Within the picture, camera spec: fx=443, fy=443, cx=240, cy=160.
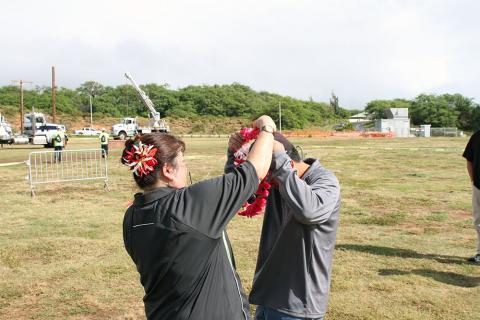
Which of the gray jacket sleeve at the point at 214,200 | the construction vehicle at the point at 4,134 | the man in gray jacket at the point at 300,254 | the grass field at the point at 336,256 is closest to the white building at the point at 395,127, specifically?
the construction vehicle at the point at 4,134

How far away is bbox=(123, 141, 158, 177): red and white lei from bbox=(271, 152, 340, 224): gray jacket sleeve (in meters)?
0.55

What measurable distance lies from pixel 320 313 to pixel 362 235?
546 centimetres

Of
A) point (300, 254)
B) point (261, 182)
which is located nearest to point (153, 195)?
point (261, 182)

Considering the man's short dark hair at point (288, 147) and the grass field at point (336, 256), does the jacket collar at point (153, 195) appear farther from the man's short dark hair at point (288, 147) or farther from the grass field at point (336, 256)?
the grass field at point (336, 256)

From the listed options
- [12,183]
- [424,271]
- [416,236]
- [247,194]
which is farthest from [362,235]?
[12,183]

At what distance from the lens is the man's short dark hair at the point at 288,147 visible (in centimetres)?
213

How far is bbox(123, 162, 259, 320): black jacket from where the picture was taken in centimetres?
176

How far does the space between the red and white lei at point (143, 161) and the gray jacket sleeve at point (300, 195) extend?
0.55 metres

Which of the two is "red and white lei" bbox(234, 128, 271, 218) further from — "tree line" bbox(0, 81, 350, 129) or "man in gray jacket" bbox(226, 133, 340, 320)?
"tree line" bbox(0, 81, 350, 129)

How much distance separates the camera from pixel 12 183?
1402 centimetres

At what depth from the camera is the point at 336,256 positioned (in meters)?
6.34

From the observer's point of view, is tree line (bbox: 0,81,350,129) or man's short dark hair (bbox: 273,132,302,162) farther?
tree line (bbox: 0,81,350,129)

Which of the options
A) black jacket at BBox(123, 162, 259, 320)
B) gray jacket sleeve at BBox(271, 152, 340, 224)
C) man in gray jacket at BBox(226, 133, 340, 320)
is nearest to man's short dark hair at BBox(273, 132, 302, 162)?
man in gray jacket at BBox(226, 133, 340, 320)

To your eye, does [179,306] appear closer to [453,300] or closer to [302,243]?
[302,243]
